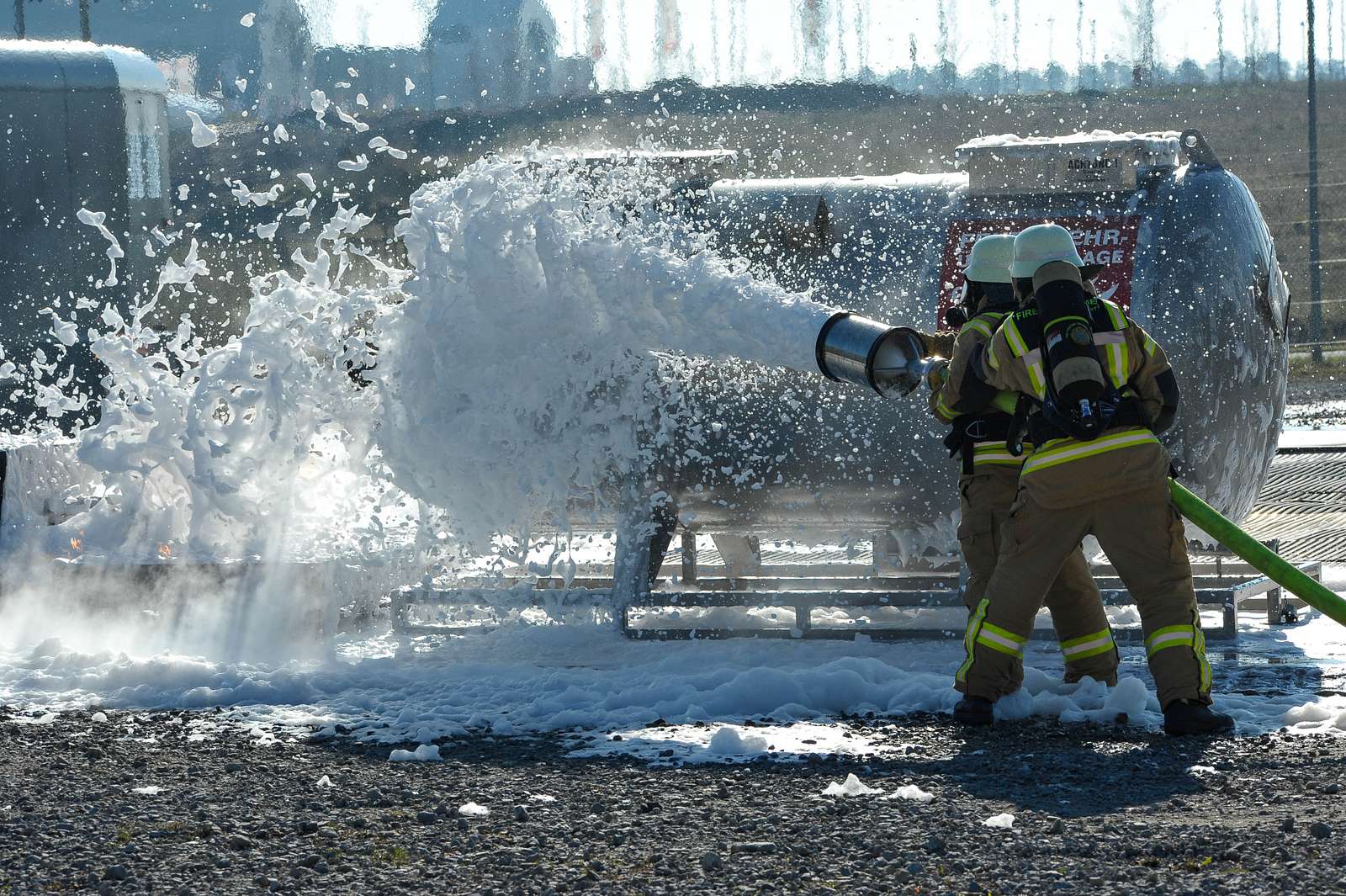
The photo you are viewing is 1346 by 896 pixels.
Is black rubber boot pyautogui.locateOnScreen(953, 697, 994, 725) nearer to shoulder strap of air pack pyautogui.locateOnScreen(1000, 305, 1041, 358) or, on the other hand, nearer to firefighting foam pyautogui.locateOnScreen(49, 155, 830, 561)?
shoulder strap of air pack pyautogui.locateOnScreen(1000, 305, 1041, 358)

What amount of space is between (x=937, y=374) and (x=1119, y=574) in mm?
965

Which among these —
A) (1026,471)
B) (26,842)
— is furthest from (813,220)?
(26,842)

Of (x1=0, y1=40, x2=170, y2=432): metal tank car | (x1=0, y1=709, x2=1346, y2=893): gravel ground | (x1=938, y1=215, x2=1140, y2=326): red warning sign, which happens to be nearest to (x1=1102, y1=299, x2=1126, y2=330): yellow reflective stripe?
(x1=938, y1=215, x2=1140, y2=326): red warning sign

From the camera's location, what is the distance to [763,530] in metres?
7.12

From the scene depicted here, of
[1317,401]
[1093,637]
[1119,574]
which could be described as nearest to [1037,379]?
[1119,574]

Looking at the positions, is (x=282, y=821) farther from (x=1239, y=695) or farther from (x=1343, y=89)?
(x=1343, y=89)

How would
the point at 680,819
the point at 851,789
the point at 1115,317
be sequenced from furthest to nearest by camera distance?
the point at 1115,317, the point at 851,789, the point at 680,819

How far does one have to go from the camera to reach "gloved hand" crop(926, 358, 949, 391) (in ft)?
18.3

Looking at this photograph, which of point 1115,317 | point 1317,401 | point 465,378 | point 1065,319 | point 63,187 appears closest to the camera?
point 1065,319

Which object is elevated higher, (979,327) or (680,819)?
(979,327)

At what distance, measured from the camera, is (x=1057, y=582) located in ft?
18.3

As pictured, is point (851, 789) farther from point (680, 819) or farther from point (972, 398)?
point (972, 398)

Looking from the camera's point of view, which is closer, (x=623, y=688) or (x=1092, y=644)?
(x=1092, y=644)

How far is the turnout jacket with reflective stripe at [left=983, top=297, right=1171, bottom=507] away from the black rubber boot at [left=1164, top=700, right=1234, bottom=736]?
69 cm
